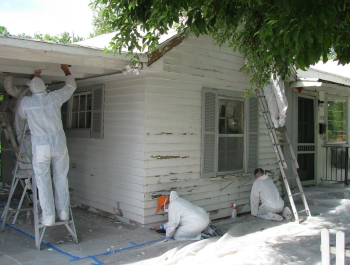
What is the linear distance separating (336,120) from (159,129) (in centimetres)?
716

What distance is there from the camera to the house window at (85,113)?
Result: 6586 millimetres

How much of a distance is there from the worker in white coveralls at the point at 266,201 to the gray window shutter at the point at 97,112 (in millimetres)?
3304

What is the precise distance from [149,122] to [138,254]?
2183mm

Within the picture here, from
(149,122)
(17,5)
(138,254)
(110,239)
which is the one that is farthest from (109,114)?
(17,5)

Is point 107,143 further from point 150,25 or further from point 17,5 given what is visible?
point 17,5

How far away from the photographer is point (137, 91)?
5.77m

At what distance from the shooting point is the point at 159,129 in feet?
19.0

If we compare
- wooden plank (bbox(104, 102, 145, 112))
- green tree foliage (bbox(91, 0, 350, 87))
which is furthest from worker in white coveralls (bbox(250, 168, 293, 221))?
wooden plank (bbox(104, 102, 145, 112))

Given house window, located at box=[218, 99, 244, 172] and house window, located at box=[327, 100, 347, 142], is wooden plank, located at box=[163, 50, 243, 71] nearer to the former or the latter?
house window, located at box=[218, 99, 244, 172]

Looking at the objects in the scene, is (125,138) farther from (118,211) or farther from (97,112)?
(118,211)

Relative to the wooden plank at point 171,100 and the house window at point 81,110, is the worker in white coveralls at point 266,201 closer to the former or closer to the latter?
the wooden plank at point 171,100

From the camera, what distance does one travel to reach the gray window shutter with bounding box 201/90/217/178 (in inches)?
251

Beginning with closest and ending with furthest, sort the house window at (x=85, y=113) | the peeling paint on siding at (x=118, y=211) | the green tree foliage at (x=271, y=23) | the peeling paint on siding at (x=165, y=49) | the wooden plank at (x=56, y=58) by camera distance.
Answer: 1. the green tree foliage at (x=271, y=23)
2. the wooden plank at (x=56, y=58)
3. the peeling paint on siding at (x=165, y=49)
4. the peeling paint on siding at (x=118, y=211)
5. the house window at (x=85, y=113)

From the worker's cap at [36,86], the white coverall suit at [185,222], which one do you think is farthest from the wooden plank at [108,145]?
the worker's cap at [36,86]
